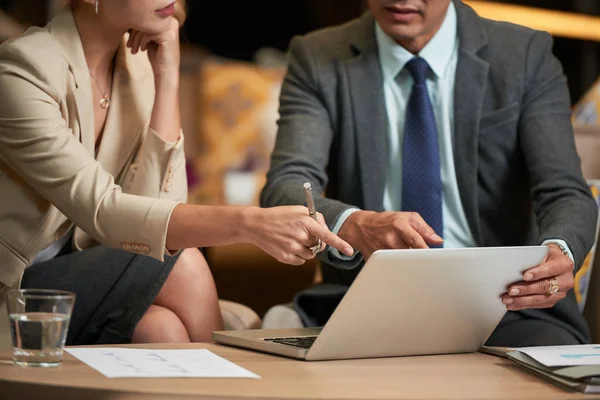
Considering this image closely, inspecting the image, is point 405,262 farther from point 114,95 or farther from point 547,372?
point 114,95

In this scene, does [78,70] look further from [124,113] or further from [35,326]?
[35,326]

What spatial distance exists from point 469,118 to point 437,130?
66 mm

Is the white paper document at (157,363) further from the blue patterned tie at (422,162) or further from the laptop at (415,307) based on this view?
the blue patterned tie at (422,162)

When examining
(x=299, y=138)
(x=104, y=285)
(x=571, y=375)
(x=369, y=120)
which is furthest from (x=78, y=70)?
(x=571, y=375)

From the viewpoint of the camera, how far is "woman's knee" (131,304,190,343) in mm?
1585

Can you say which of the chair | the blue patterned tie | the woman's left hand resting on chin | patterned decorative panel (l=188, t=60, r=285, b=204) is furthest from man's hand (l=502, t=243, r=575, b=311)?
patterned decorative panel (l=188, t=60, r=285, b=204)

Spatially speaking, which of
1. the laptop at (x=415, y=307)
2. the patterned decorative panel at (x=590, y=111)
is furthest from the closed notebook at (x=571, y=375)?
the patterned decorative panel at (x=590, y=111)

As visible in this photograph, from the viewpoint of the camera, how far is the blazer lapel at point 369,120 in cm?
190

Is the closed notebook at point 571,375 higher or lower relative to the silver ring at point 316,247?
lower

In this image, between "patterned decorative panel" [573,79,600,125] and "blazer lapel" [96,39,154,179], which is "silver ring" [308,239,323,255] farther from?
"patterned decorative panel" [573,79,600,125]

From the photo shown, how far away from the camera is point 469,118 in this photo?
1.92m

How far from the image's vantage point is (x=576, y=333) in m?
1.78

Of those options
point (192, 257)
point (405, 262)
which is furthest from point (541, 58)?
point (405, 262)

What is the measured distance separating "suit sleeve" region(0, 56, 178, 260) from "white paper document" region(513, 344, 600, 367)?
539 mm
